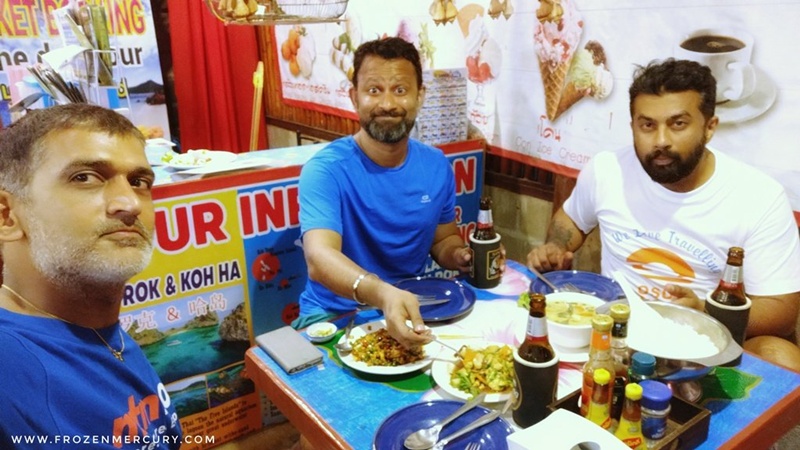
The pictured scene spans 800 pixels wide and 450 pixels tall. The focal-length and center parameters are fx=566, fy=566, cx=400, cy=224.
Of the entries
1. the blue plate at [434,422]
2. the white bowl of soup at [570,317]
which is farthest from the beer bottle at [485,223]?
the blue plate at [434,422]

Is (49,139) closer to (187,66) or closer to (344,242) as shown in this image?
(344,242)

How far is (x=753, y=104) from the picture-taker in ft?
6.15

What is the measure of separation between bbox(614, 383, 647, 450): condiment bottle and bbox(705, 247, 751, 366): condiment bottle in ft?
1.67

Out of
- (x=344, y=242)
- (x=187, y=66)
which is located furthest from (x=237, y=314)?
(x=187, y=66)

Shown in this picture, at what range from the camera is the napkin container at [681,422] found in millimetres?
1022

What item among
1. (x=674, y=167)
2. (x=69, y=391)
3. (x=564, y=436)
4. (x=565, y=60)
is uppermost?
(x=565, y=60)

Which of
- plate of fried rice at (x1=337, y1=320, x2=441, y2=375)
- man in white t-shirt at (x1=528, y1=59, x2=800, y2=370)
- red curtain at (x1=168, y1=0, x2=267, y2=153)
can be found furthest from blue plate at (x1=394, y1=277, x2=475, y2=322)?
red curtain at (x1=168, y1=0, x2=267, y2=153)

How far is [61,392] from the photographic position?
0.93m

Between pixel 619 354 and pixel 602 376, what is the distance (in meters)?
0.11

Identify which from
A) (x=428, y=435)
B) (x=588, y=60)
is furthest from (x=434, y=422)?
(x=588, y=60)

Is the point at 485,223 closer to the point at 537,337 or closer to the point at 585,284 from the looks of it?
the point at 585,284

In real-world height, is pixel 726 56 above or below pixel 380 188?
above

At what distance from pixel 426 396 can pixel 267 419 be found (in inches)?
62.9

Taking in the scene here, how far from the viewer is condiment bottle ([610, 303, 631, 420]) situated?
106cm
